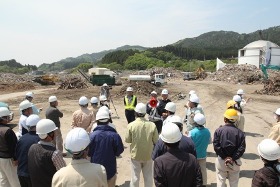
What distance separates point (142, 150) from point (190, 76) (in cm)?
4737

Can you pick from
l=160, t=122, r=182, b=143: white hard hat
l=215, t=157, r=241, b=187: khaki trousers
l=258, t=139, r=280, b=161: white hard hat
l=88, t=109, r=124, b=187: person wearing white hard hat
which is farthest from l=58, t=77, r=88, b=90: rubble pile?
l=258, t=139, r=280, b=161: white hard hat

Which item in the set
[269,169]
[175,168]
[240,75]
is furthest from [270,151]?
[240,75]

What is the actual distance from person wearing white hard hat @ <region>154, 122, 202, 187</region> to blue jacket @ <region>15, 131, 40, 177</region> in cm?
218

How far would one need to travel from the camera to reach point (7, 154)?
4.73 meters

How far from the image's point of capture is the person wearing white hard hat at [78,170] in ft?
9.29

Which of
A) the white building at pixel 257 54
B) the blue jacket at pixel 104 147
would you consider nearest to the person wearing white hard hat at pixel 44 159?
the blue jacket at pixel 104 147

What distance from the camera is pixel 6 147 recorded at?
184 inches

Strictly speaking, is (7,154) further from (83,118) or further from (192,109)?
(192,109)

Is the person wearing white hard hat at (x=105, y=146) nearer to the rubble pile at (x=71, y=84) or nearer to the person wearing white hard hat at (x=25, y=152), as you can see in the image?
the person wearing white hard hat at (x=25, y=152)

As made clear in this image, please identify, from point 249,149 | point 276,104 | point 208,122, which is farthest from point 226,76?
point 249,149

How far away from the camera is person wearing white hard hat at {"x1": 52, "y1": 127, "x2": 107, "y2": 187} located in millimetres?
2832

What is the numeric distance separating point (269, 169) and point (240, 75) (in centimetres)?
4040

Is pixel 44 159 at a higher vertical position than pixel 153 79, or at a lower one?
higher

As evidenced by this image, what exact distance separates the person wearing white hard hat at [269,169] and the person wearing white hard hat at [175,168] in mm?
676
